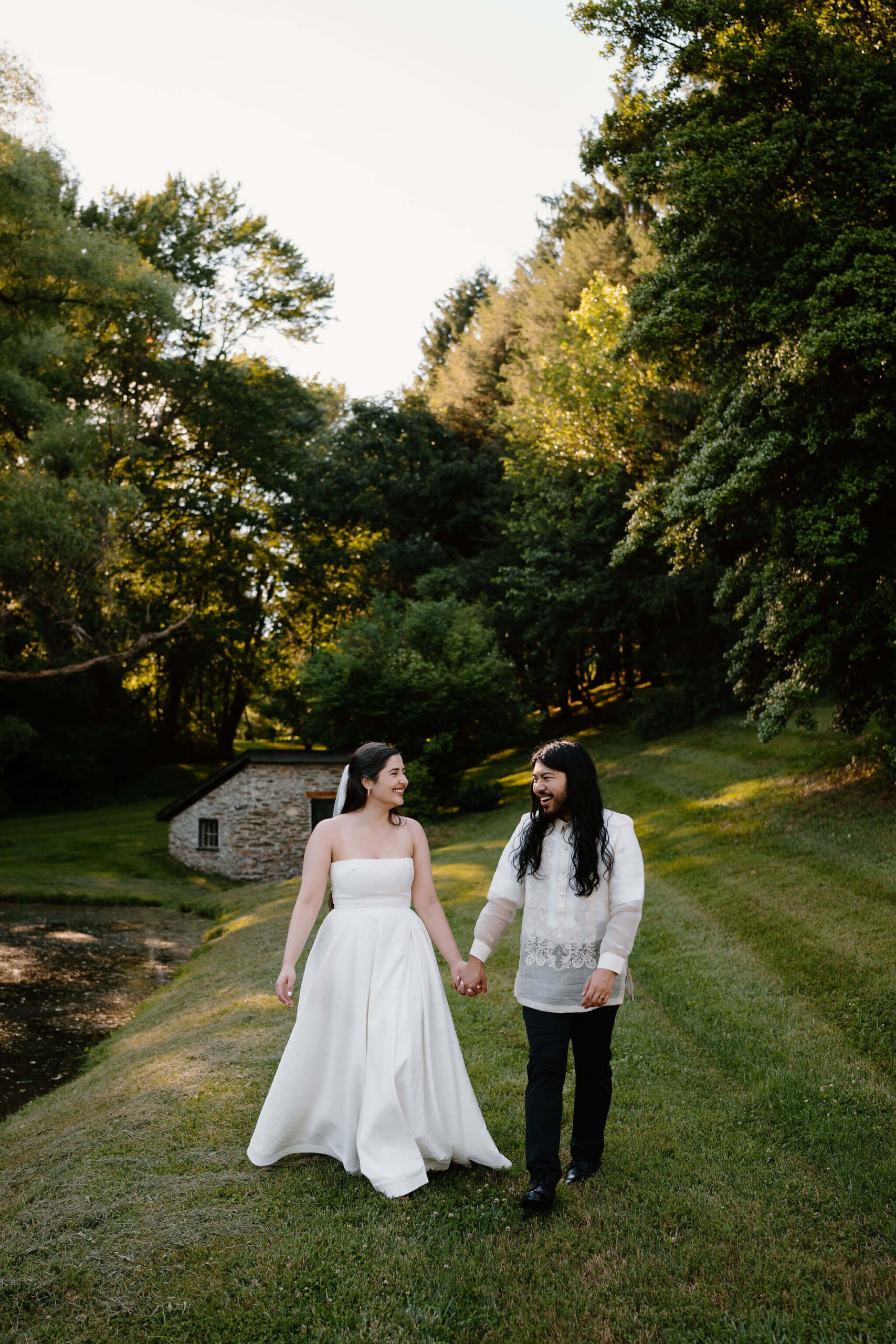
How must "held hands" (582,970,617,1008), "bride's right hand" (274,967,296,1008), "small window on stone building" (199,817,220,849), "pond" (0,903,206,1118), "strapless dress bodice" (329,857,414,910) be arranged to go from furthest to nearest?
"small window on stone building" (199,817,220,849), "pond" (0,903,206,1118), "strapless dress bodice" (329,857,414,910), "bride's right hand" (274,967,296,1008), "held hands" (582,970,617,1008)

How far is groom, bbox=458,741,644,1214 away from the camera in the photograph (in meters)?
4.30

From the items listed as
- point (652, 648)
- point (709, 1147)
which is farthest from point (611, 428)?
point (709, 1147)

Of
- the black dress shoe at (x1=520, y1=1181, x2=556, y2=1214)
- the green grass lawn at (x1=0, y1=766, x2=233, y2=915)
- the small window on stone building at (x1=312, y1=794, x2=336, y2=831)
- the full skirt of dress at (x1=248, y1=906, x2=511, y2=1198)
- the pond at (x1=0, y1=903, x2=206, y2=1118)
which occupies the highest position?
the full skirt of dress at (x1=248, y1=906, x2=511, y2=1198)

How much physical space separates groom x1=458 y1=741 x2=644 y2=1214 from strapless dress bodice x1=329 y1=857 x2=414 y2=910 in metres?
0.49

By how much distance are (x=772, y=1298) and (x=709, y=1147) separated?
1604 mm

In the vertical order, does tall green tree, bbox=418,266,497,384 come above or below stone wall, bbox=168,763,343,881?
above

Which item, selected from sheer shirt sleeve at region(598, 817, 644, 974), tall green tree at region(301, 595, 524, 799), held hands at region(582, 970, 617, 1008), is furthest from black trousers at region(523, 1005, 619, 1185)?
tall green tree at region(301, 595, 524, 799)

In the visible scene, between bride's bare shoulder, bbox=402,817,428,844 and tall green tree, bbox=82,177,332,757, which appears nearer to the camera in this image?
bride's bare shoulder, bbox=402,817,428,844

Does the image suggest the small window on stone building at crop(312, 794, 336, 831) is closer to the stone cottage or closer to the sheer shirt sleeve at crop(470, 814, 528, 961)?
the stone cottage

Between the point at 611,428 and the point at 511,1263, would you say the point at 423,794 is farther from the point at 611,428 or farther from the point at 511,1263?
the point at 511,1263

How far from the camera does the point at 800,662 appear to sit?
13594 mm

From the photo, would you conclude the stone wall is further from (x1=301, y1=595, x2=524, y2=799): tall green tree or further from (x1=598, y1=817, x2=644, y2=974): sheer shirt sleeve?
(x1=598, y1=817, x2=644, y2=974): sheer shirt sleeve

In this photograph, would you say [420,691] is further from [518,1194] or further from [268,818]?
[518,1194]

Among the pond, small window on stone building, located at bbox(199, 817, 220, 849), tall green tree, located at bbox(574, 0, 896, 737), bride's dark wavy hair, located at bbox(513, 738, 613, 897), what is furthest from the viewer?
small window on stone building, located at bbox(199, 817, 220, 849)
